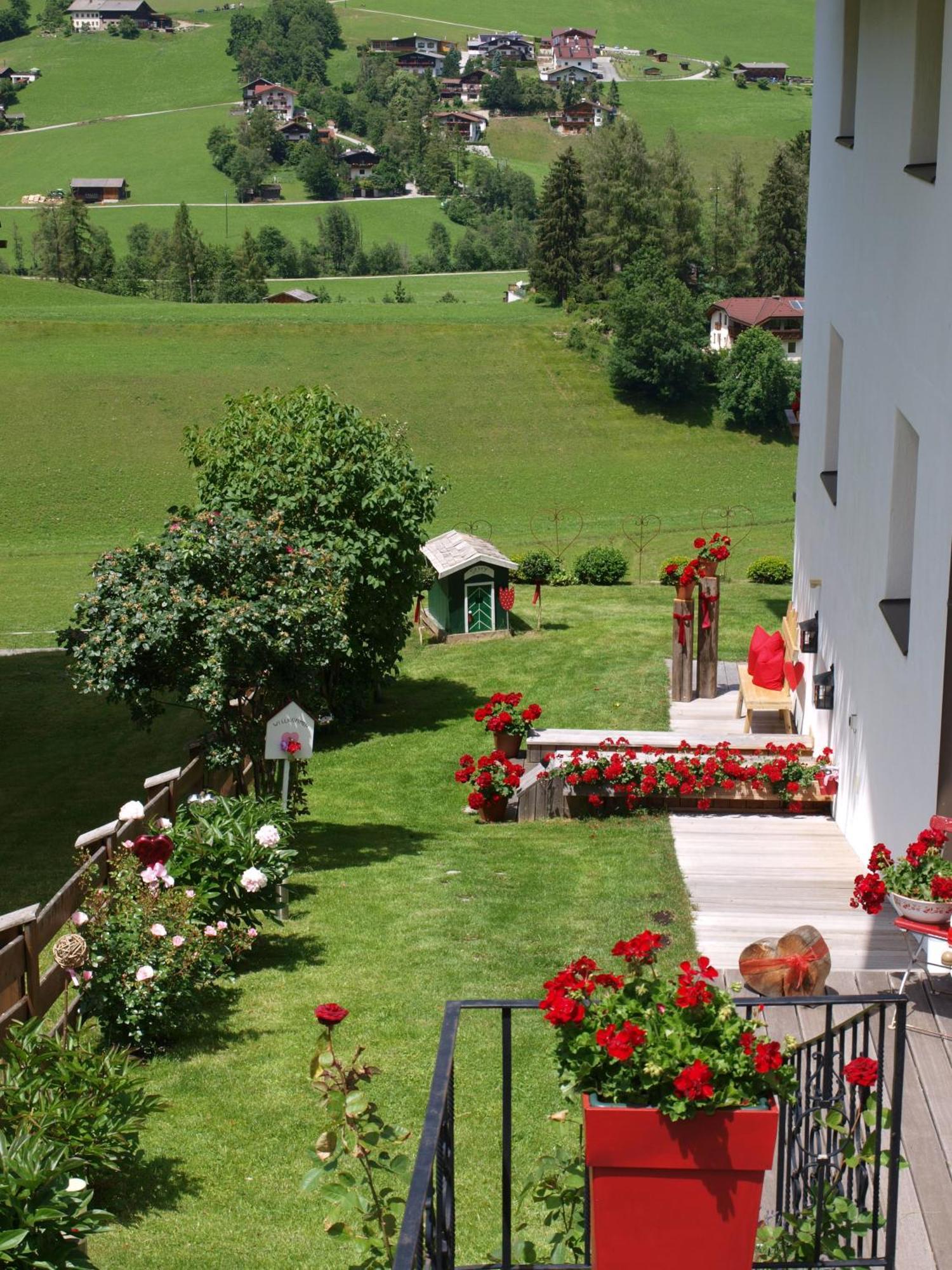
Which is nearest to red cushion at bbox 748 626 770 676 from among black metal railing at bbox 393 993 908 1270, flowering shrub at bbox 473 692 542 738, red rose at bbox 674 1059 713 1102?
flowering shrub at bbox 473 692 542 738

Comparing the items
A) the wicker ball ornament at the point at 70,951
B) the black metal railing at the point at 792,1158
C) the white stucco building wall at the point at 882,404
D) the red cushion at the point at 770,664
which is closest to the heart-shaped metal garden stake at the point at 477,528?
the red cushion at the point at 770,664

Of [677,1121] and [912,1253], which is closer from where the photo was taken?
[677,1121]

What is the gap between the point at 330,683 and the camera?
1989 cm

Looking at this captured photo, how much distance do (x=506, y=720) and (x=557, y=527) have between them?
91.2 ft

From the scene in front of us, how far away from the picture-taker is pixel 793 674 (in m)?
15.5

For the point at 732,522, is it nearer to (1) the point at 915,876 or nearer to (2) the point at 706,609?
(2) the point at 706,609

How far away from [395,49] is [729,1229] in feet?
618

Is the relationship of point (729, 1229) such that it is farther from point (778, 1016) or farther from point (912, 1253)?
point (778, 1016)

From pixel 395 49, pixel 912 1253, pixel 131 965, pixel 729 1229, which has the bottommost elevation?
pixel 131 965

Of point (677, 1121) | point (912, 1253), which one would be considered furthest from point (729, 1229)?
point (912, 1253)

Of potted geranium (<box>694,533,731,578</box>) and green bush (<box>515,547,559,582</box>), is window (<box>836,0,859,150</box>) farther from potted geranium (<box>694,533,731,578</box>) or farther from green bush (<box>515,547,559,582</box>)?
green bush (<box>515,547,559,582</box>)

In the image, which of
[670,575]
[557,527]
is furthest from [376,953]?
[557,527]

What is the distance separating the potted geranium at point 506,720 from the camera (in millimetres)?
14812

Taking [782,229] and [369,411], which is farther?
[782,229]
